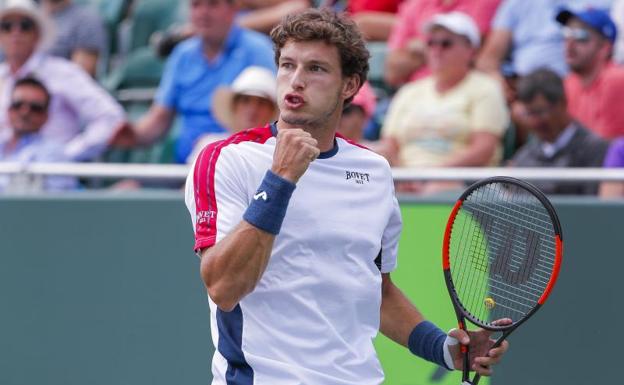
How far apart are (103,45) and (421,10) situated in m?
2.50

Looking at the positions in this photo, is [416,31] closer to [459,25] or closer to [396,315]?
[459,25]

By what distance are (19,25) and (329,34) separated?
190 inches

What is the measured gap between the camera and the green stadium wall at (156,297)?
516 centimetres

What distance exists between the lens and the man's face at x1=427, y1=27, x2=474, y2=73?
6.79 metres

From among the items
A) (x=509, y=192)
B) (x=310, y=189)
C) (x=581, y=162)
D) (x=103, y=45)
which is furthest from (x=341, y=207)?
(x=103, y=45)

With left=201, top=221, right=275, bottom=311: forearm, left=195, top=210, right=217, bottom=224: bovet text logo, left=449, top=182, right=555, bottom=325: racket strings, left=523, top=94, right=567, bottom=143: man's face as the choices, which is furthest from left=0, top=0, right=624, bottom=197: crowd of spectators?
left=201, top=221, right=275, bottom=311: forearm

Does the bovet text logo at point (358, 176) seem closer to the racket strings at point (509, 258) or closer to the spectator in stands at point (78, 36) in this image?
the racket strings at point (509, 258)

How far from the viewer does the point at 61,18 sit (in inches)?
338

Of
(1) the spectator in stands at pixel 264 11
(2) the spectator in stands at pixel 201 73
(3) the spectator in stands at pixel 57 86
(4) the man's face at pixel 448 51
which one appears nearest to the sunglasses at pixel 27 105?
(3) the spectator in stands at pixel 57 86

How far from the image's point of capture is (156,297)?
5.44 m

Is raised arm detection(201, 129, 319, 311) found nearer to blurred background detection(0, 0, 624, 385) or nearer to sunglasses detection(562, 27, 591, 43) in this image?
blurred background detection(0, 0, 624, 385)

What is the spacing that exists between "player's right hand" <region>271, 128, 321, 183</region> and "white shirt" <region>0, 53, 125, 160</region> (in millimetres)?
4063

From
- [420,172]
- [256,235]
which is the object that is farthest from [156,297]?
[256,235]

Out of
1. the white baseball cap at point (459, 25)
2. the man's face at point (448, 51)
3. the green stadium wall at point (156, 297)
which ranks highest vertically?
the white baseball cap at point (459, 25)
